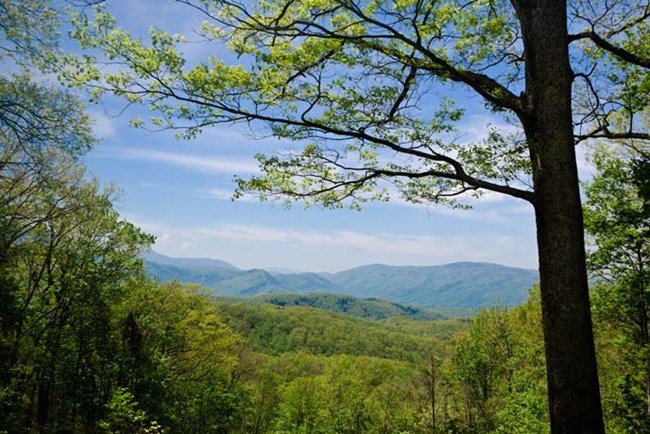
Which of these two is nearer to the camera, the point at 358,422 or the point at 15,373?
the point at 15,373

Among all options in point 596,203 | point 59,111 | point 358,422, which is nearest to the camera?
point 59,111

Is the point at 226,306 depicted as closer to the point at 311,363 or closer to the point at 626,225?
the point at 311,363

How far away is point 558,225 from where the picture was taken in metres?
3.35

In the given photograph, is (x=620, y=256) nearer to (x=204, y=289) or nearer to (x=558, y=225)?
(x=558, y=225)

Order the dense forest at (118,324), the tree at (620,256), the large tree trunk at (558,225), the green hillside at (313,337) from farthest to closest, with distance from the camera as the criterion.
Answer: the green hillside at (313,337) → the tree at (620,256) → the dense forest at (118,324) → the large tree trunk at (558,225)

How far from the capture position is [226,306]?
5359 inches

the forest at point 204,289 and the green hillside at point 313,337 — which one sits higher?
the forest at point 204,289

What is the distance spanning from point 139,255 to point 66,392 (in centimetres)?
601

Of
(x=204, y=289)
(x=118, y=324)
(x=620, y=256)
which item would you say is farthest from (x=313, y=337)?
(x=620, y=256)

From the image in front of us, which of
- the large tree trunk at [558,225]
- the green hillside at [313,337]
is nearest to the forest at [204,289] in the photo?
the large tree trunk at [558,225]

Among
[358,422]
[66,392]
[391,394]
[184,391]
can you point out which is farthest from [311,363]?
[66,392]

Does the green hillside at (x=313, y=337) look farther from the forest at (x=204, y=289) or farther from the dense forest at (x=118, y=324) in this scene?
the dense forest at (x=118, y=324)

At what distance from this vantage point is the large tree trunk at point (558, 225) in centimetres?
311

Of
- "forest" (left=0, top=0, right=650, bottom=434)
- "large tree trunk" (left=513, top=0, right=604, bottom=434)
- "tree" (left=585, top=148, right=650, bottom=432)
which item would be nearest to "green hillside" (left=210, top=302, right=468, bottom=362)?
"forest" (left=0, top=0, right=650, bottom=434)
